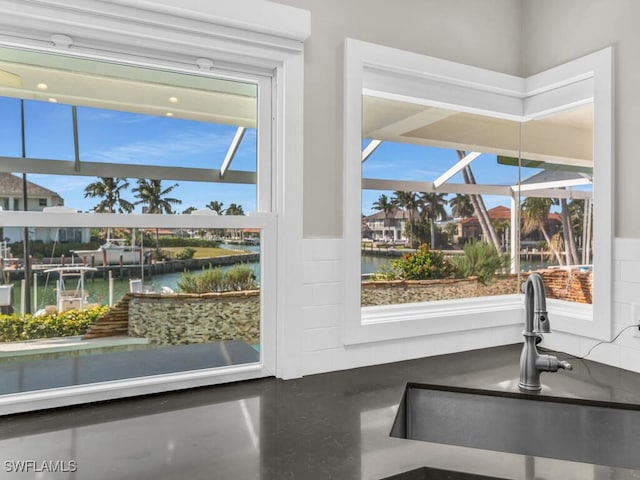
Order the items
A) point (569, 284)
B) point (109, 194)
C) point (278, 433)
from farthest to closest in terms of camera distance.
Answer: point (569, 284)
point (109, 194)
point (278, 433)

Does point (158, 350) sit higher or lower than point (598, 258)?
lower

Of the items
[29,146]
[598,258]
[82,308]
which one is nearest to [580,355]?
[598,258]

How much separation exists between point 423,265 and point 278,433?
44.3 inches

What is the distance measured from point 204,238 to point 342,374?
29.0 inches

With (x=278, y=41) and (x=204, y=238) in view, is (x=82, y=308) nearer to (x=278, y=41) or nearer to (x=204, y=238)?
(x=204, y=238)

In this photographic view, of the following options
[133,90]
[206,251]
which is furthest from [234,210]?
[133,90]

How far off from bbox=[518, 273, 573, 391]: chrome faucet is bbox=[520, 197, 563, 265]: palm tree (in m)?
0.66

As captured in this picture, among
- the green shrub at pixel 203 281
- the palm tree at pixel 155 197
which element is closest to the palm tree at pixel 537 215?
the green shrub at pixel 203 281

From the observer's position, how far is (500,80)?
2.13 meters

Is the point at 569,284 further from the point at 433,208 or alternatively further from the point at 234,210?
the point at 234,210

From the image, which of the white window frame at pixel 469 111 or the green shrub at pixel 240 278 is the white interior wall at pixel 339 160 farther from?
the green shrub at pixel 240 278

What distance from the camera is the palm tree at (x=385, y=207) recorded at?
199 cm

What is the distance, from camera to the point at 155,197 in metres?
1.58

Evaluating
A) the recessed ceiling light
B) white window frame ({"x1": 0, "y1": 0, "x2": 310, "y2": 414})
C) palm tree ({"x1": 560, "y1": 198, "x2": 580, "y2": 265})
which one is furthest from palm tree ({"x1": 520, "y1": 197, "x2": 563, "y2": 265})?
the recessed ceiling light
